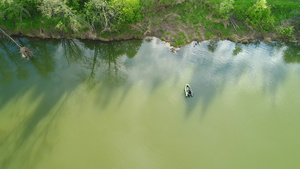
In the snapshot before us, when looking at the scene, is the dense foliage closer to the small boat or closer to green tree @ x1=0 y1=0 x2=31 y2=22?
green tree @ x1=0 y1=0 x2=31 y2=22

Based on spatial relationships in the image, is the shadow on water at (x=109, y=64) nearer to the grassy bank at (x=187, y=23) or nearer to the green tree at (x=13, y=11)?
the grassy bank at (x=187, y=23)

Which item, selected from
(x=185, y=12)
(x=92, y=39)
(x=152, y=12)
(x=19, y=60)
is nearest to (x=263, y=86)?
(x=185, y=12)

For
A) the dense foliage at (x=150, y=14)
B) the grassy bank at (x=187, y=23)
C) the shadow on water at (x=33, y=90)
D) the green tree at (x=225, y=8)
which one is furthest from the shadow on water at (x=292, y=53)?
the shadow on water at (x=33, y=90)

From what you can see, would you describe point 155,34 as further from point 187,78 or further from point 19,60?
point 19,60

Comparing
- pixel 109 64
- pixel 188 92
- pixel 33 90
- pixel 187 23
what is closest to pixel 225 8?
pixel 187 23

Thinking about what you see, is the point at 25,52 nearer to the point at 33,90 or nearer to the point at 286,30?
the point at 33,90

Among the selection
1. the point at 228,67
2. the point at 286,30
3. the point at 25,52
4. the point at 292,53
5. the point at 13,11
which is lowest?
the point at 25,52
